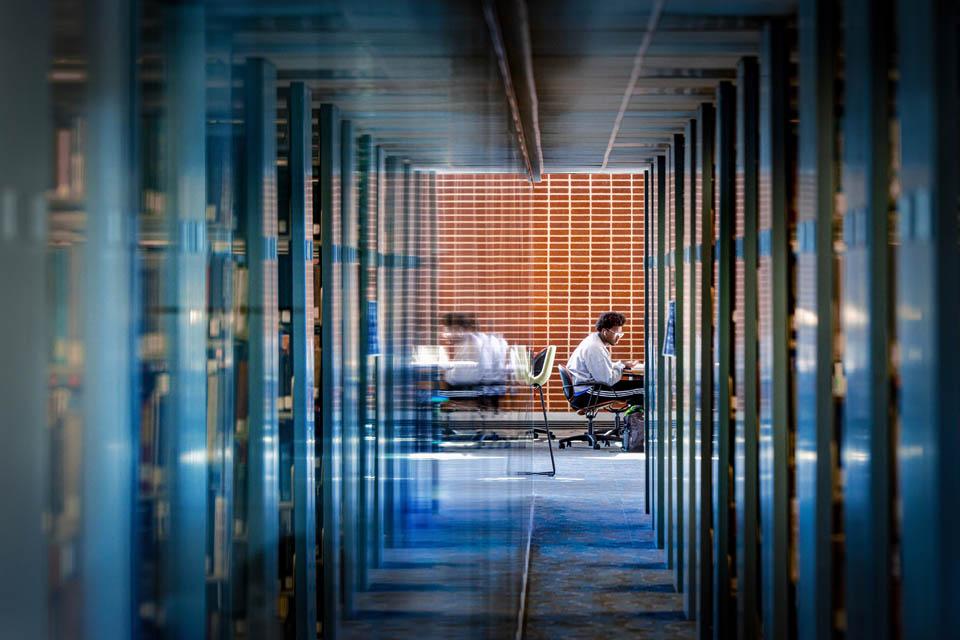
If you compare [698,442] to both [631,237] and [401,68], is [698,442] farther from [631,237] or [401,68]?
[631,237]

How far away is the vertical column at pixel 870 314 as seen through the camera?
7.81 feet

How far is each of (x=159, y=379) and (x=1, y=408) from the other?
328mm

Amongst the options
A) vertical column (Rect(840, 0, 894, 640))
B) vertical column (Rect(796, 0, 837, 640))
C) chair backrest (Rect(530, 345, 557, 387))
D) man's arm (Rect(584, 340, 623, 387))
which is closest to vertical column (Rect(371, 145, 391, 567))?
vertical column (Rect(840, 0, 894, 640))

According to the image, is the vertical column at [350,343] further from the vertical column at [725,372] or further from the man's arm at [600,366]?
the man's arm at [600,366]

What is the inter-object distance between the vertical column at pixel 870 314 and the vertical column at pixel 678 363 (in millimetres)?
2664

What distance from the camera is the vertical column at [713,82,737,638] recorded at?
4.28 metres

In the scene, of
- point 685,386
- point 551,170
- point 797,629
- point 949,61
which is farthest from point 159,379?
point 551,170

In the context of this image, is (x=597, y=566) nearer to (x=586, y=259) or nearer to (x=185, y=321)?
(x=185, y=321)

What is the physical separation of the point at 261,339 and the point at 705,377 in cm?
338

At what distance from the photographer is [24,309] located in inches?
25.9

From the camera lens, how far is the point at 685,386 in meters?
5.16

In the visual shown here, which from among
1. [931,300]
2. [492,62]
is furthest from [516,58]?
[931,300]

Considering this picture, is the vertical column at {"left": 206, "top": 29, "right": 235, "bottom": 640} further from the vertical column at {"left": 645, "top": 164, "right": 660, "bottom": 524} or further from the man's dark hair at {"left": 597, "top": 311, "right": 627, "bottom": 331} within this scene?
the man's dark hair at {"left": 597, "top": 311, "right": 627, "bottom": 331}

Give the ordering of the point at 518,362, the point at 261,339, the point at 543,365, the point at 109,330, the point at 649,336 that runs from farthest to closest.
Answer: the point at 543,365
the point at 649,336
the point at 518,362
the point at 261,339
the point at 109,330
